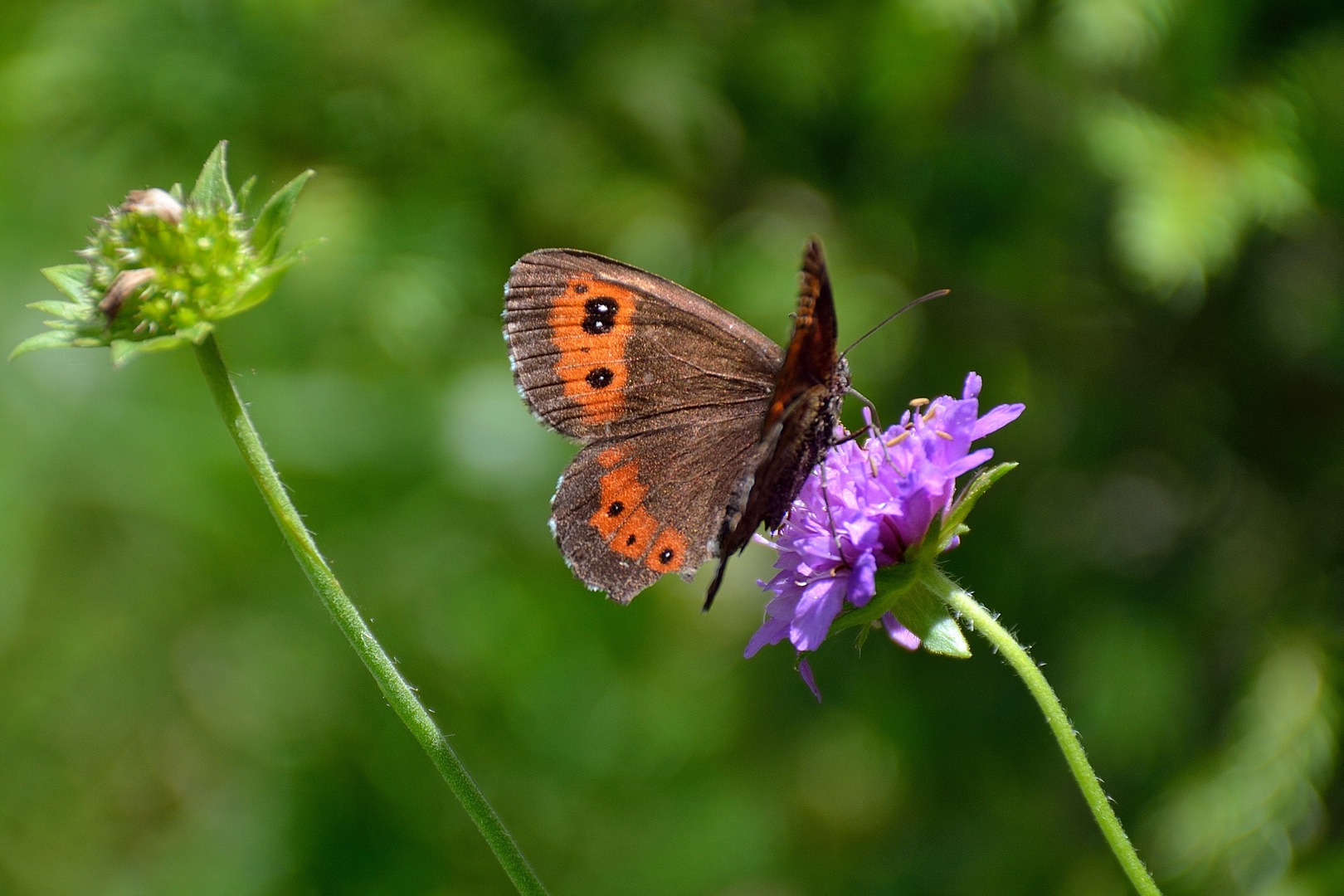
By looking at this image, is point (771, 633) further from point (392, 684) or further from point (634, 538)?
point (392, 684)

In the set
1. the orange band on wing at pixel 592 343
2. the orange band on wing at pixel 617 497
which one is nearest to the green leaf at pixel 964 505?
the orange band on wing at pixel 617 497

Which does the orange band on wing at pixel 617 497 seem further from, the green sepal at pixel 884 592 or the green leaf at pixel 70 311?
the green leaf at pixel 70 311

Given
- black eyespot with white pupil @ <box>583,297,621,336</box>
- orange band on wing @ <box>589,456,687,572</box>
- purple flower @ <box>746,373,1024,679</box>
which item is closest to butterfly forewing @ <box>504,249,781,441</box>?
black eyespot with white pupil @ <box>583,297,621,336</box>

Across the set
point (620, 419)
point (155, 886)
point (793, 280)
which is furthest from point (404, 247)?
point (155, 886)

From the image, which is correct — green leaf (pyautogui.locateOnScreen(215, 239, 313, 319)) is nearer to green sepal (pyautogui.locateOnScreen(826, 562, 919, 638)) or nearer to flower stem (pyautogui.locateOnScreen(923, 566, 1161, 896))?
green sepal (pyautogui.locateOnScreen(826, 562, 919, 638))

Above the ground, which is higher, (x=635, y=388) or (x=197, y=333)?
(x=197, y=333)

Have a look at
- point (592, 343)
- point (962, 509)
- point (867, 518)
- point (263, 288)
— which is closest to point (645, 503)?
point (592, 343)
